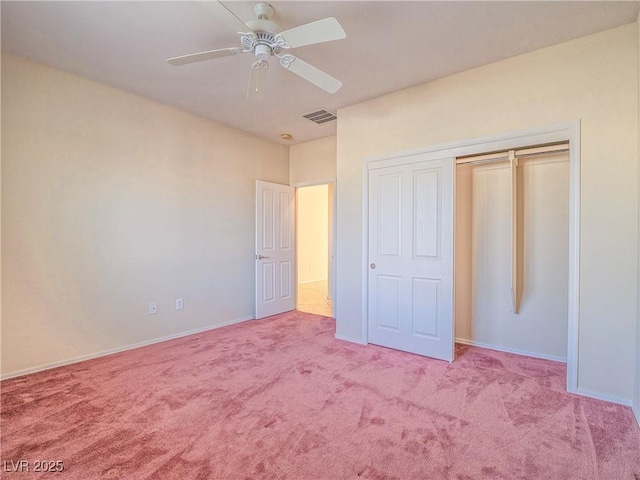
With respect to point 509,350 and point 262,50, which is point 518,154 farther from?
point 262,50

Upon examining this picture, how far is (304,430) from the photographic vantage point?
6.20 feet

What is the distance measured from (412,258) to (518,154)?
53.3 inches

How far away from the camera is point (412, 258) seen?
3139 mm

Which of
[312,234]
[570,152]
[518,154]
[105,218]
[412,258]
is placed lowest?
[412,258]

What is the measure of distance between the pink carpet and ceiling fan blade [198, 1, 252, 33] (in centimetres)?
238

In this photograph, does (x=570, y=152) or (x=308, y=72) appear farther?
(x=570, y=152)

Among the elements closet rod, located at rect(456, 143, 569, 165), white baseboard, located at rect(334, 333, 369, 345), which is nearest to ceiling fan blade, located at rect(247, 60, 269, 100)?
closet rod, located at rect(456, 143, 569, 165)

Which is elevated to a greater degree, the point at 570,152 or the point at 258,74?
the point at 258,74

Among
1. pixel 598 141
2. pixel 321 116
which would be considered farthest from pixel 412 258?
pixel 321 116

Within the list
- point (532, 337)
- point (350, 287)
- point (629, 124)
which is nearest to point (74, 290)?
point (350, 287)

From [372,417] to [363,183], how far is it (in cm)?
231

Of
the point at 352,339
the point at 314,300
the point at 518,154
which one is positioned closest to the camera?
the point at 518,154

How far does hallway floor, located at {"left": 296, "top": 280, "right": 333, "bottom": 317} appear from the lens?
5062 millimetres

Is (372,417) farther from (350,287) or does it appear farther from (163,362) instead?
(163,362)
